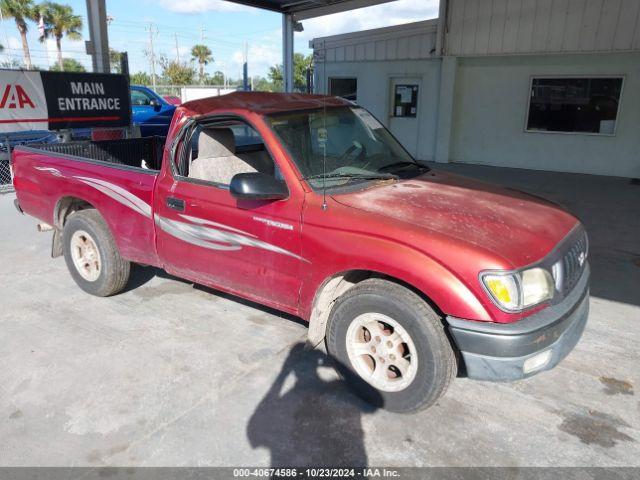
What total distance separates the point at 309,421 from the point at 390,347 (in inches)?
26.6

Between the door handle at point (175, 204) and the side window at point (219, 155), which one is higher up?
the side window at point (219, 155)

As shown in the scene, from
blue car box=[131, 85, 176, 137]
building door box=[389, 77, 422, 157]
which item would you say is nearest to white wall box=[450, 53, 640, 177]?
building door box=[389, 77, 422, 157]

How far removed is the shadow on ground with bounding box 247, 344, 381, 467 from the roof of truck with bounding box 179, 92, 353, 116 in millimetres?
1942

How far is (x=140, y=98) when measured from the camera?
17250 millimetres

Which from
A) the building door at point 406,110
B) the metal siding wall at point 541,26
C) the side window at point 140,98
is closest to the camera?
A: the metal siding wall at point 541,26

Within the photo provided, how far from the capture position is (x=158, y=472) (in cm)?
265

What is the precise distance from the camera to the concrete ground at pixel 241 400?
9.19ft

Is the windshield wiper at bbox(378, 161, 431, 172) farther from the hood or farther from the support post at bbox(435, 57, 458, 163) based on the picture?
the support post at bbox(435, 57, 458, 163)

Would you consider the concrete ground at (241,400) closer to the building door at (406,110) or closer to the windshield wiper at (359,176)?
the windshield wiper at (359,176)

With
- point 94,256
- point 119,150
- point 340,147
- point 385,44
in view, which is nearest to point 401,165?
point 340,147

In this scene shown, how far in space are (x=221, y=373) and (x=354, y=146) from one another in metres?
2.00

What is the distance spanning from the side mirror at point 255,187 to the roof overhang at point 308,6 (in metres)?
10.8

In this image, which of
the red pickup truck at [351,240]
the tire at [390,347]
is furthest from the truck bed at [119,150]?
the tire at [390,347]

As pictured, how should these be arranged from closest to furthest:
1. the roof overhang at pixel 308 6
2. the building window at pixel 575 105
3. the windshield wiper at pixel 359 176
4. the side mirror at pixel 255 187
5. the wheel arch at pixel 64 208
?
the side mirror at pixel 255 187 → the windshield wiper at pixel 359 176 → the wheel arch at pixel 64 208 → the building window at pixel 575 105 → the roof overhang at pixel 308 6
